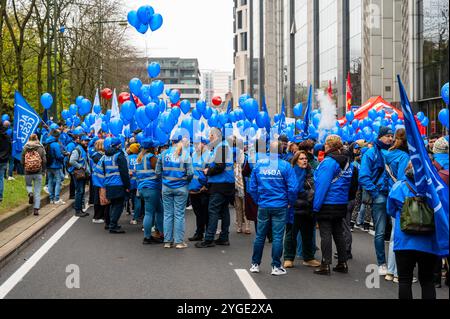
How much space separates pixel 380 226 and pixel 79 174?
27.5 feet

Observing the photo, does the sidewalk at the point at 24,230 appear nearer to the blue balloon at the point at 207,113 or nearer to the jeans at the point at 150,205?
the jeans at the point at 150,205

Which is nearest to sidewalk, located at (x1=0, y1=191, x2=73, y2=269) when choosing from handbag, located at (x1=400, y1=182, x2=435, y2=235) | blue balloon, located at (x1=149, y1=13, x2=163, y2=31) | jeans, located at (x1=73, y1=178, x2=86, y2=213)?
jeans, located at (x1=73, y1=178, x2=86, y2=213)

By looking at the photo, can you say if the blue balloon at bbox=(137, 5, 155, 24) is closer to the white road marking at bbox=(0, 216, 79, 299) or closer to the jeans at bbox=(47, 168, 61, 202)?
the jeans at bbox=(47, 168, 61, 202)

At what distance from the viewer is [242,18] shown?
101 m

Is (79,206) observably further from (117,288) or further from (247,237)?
(117,288)

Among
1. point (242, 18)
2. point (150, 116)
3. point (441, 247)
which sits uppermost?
point (242, 18)

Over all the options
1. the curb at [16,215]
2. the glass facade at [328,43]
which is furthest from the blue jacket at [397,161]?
the glass facade at [328,43]

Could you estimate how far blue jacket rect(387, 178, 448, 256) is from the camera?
5.98 metres
